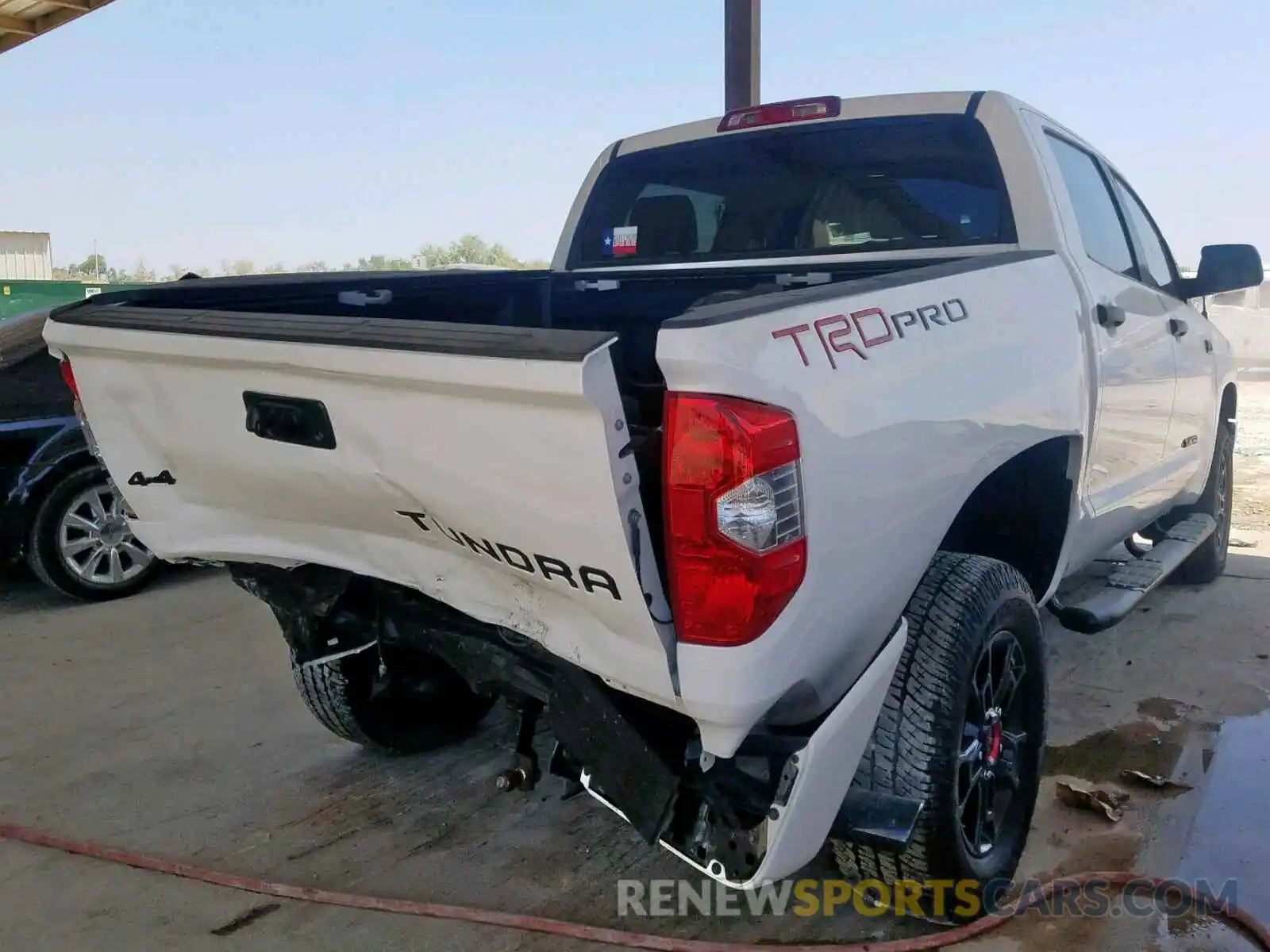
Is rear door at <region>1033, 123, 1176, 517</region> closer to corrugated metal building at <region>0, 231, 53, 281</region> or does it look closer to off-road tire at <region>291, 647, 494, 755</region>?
off-road tire at <region>291, 647, 494, 755</region>

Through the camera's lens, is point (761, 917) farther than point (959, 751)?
Yes

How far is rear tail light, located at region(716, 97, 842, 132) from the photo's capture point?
11.6 feet

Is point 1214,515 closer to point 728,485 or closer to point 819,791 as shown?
point 819,791

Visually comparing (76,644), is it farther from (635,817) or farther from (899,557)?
(899,557)

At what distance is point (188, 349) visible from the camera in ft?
7.14

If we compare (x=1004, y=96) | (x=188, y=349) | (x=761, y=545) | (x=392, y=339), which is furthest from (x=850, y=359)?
(x=1004, y=96)

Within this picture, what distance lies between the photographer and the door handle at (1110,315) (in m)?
3.05

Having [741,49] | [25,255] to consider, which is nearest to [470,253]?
[25,255]

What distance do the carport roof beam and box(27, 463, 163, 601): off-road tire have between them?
20.8 feet

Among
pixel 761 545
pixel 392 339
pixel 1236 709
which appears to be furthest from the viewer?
pixel 1236 709

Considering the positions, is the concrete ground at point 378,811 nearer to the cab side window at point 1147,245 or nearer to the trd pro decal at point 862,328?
the trd pro decal at point 862,328

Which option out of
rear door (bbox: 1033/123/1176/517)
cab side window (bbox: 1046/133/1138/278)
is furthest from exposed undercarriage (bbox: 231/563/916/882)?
cab side window (bbox: 1046/133/1138/278)

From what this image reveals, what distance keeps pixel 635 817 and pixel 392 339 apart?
40.9 inches

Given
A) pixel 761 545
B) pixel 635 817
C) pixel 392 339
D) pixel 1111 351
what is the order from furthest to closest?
1. pixel 1111 351
2. pixel 635 817
3. pixel 392 339
4. pixel 761 545
